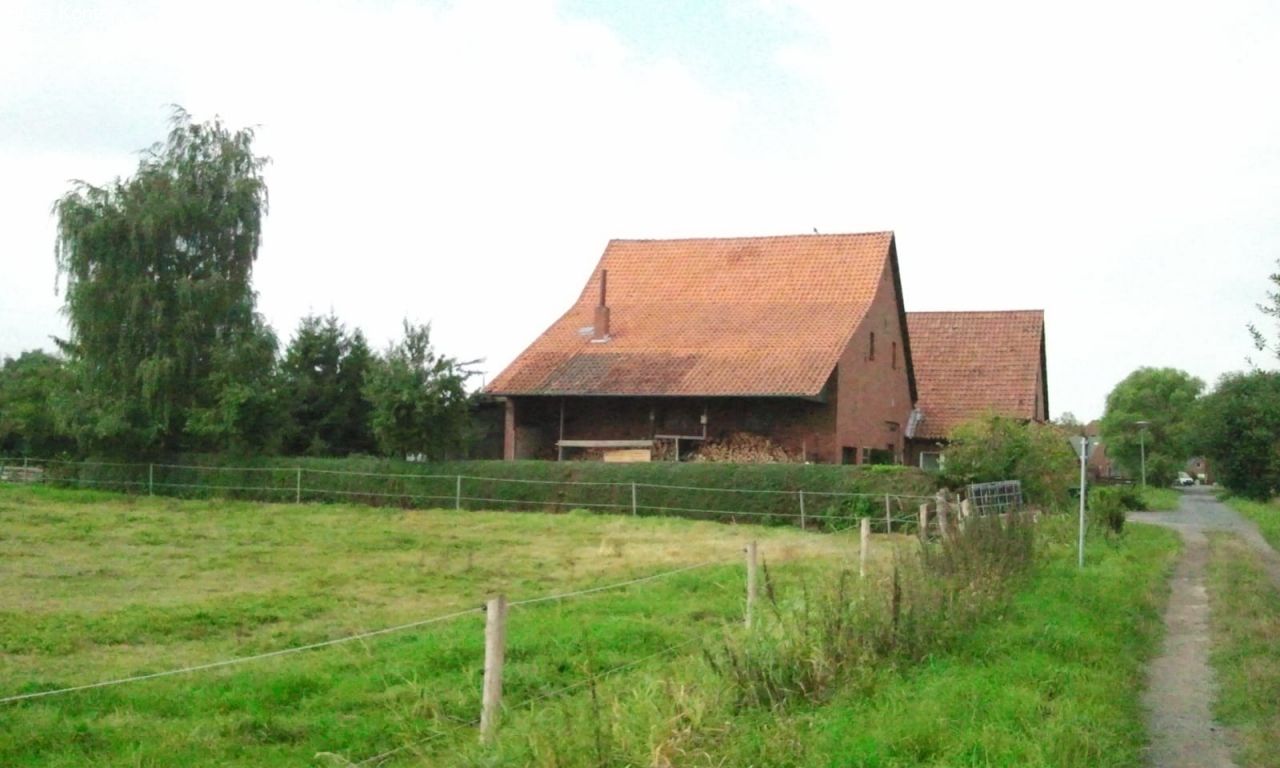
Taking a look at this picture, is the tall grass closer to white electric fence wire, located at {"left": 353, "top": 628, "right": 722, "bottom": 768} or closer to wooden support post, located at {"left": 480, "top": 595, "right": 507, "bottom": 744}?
white electric fence wire, located at {"left": 353, "top": 628, "right": 722, "bottom": 768}

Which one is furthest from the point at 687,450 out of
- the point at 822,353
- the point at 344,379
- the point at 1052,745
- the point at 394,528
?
the point at 1052,745

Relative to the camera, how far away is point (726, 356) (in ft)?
127

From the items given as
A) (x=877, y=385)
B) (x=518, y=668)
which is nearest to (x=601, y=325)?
(x=877, y=385)

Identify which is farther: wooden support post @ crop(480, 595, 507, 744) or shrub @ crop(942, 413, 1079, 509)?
shrub @ crop(942, 413, 1079, 509)

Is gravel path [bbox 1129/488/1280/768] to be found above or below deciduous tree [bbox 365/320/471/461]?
below

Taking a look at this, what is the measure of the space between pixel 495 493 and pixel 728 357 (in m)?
7.88

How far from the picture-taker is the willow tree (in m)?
42.0

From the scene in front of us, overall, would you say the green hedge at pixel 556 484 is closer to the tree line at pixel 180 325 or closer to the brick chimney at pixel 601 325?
the tree line at pixel 180 325

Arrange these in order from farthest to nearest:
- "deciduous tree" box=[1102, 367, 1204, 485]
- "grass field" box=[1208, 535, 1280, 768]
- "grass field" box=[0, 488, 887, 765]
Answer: "deciduous tree" box=[1102, 367, 1204, 485] < "grass field" box=[0, 488, 887, 765] < "grass field" box=[1208, 535, 1280, 768]

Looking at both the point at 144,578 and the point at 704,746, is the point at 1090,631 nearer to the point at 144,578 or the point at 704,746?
the point at 704,746

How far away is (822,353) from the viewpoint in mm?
37781

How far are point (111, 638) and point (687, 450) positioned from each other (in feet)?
83.6

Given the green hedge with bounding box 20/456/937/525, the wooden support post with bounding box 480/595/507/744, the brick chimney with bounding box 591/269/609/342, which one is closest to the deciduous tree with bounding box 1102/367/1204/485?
the brick chimney with bounding box 591/269/609/342

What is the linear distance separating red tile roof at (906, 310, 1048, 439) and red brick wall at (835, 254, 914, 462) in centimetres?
179
